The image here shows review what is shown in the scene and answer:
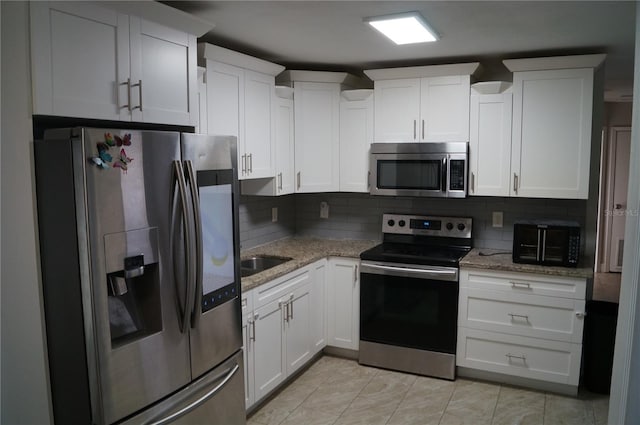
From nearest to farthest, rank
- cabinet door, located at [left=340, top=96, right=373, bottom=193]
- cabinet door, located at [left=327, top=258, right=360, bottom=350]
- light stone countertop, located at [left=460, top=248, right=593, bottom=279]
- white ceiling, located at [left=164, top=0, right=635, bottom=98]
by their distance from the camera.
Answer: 1. white ceiling, located at [left=164, top=0, right=635, bottom=98]
2. light stone countertop, located at [left=460, top=248, right=593, bottom=279]
3. cabinet door, located at [left=327, top=258, right=360, bottom=350]
4. cabinet door, located at [left=340, top=96, right=373, bottom=193]

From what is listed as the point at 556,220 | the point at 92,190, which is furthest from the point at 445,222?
the point at 92,190

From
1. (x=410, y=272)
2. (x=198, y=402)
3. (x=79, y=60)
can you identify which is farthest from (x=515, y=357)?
(x=79, y=60)

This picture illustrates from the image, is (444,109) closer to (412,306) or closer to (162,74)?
(412,306)

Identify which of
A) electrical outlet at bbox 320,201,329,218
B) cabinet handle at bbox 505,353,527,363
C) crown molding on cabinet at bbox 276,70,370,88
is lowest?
cabinet handle at bbox 505,353,527,363

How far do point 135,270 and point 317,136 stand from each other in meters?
2.32

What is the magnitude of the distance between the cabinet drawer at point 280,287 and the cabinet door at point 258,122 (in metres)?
0.72

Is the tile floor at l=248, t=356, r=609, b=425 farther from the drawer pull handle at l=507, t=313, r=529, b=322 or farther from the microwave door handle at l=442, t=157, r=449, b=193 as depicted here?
the microwave door handle at l=442, t=157, r=449, b=193

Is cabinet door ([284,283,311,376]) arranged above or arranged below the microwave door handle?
below

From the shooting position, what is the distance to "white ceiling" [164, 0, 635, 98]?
2436mm

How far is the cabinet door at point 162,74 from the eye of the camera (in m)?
2.12

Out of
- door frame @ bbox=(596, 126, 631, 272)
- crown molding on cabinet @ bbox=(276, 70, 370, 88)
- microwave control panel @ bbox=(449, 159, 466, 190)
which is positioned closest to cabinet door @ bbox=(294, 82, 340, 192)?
crown molding on cabinet @ bbox=(276, 70, 370, 88)

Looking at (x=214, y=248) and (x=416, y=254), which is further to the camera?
(x=416, y=254)

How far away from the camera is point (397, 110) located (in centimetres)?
384

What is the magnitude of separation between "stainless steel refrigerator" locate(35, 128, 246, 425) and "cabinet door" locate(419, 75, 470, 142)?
5.97 ft
